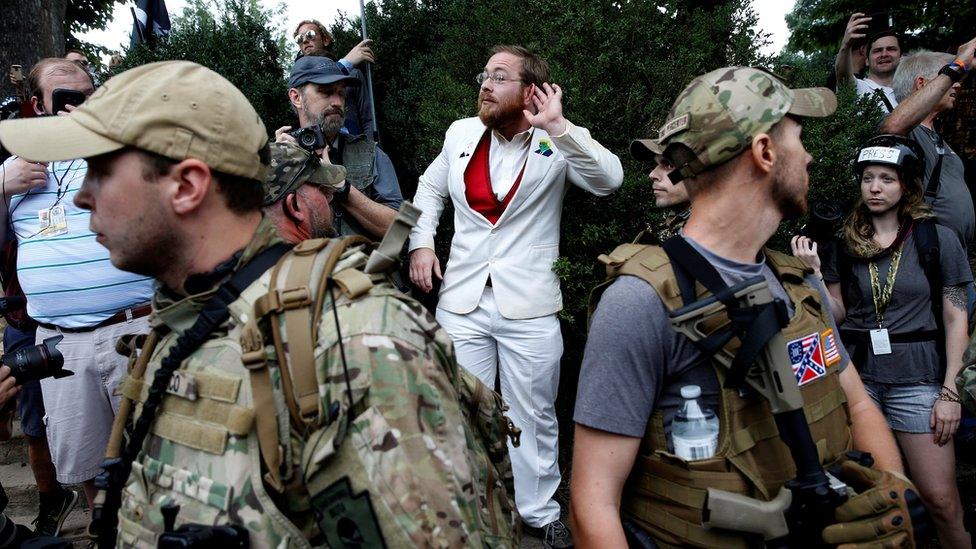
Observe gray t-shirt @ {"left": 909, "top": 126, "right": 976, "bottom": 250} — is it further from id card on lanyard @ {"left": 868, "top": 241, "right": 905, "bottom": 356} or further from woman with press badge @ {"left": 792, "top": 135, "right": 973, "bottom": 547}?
id card on lanyard @ {"left": 868, "top": 241, "right": 905, "bottom": 356}

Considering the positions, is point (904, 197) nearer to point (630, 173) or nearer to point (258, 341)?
point (630, 173)

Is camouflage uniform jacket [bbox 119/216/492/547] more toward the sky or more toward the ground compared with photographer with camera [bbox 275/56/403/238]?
more toward the ground

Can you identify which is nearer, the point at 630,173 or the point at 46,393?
the point at 46,393

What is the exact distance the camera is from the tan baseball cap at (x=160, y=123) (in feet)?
4.77

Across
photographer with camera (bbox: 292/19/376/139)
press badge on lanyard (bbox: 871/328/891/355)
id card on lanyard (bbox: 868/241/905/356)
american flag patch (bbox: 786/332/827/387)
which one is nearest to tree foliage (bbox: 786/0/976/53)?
id card on lanyard (bbox: 868/241/905/356)

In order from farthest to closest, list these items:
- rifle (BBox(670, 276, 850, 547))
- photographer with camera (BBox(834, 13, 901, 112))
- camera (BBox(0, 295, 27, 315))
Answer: photographer with camera (BBox(834, 13, 901, 112)) → camera (BBox(0, 295, 27, 315)) → rifle (BBox(670, 276, 850, 547))

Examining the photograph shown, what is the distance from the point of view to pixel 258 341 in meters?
1.39

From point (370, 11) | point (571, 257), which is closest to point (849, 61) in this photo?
point (571, 257)

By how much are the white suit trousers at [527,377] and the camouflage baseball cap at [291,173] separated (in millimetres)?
1634

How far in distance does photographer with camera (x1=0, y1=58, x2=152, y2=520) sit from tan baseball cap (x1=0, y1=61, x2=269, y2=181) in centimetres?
228

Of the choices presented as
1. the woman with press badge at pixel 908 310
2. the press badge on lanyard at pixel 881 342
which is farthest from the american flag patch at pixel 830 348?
the press badge on lanyard at pixel 881 342

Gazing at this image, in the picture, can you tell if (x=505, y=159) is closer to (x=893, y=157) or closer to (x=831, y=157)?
(x=893, y=157)

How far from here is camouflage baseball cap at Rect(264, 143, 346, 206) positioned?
2318mm

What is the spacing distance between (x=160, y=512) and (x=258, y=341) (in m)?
0.42
